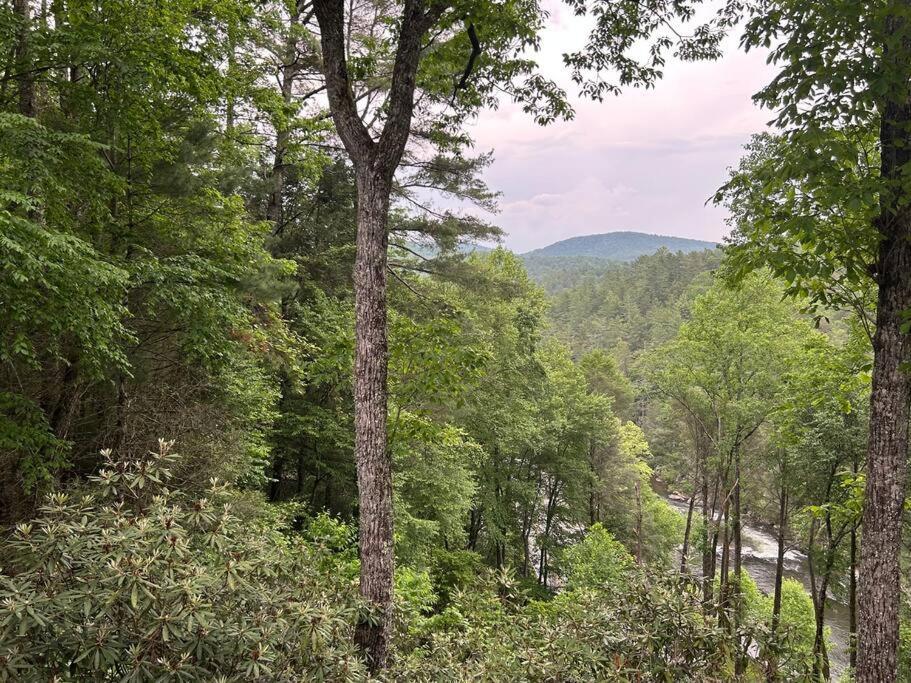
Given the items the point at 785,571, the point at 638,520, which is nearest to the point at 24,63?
the point at 638,520

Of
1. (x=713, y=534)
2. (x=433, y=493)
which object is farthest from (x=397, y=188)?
(x=713, y=534)

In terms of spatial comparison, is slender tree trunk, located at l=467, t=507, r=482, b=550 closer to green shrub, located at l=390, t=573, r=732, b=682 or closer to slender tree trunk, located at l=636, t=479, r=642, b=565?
slender tree trunk, located at l=636, t=479, r=642, b=565

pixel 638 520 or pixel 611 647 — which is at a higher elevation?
pixel 611 647

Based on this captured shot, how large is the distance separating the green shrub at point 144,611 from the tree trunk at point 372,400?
1.03 meters

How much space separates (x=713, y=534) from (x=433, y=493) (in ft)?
31.3

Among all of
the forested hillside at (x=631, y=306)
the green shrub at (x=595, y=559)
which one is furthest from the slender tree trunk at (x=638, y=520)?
the forested hillside at (x=631, y=306)

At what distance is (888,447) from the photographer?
356cm

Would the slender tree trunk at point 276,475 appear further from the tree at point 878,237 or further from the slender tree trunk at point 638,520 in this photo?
the slender tree trunk at point 638,520

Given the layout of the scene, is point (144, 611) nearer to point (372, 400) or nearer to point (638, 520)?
point (372, 400)

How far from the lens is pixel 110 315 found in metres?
4.11

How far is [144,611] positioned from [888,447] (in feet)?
16.1

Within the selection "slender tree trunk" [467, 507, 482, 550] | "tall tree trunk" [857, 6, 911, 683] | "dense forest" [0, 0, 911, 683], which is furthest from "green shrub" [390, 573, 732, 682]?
"slender tree trunk" [467, 507, 482, 550]

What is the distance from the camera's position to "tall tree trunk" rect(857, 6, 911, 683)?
11.4 ft

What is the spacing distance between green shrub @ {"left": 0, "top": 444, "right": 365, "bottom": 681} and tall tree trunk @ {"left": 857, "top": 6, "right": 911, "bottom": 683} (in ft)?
12.4
